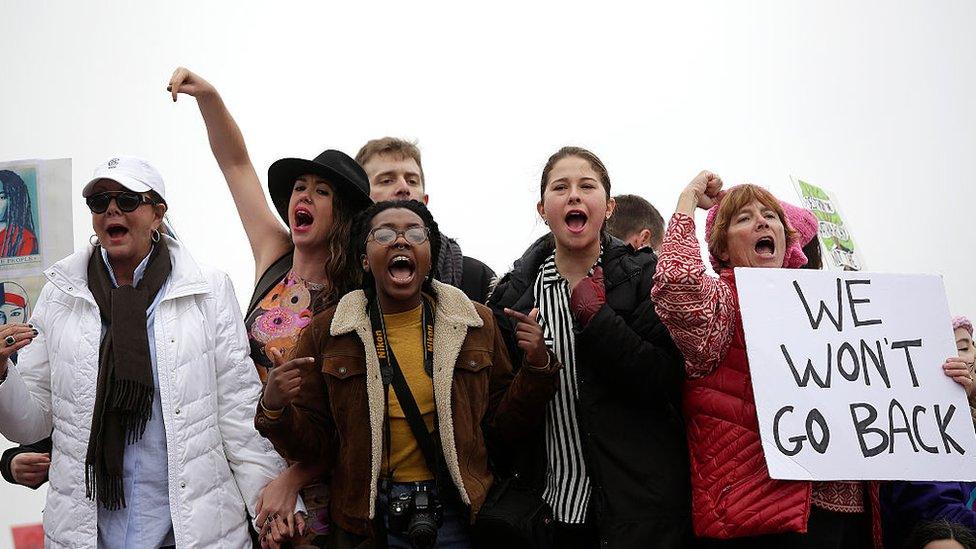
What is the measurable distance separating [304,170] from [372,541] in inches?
68.0

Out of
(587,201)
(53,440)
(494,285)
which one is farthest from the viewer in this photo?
(494,285)

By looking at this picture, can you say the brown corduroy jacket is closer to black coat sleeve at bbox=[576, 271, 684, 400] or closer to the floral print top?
black coat sleeve at bbox=[576, 271, 684, 400]

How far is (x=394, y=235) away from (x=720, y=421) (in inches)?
52.7

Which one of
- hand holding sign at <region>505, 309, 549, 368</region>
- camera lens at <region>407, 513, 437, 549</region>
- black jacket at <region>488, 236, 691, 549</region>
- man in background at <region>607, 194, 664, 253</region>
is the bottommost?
camera lens at <region>407, 513, 437, 549</region>

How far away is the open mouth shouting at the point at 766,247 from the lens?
3283mm

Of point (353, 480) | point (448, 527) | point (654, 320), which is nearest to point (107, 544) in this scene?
point (353, 480)

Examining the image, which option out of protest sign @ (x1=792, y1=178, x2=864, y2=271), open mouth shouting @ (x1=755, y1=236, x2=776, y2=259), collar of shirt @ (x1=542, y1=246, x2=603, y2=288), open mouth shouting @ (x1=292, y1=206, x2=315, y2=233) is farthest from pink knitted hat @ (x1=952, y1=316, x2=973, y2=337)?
open mouth shouting @ (x1=292, y1=206, x2=315, y2=233)

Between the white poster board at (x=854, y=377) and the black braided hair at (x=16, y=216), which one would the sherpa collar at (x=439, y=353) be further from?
the black braided hair at (x=16, y=216)

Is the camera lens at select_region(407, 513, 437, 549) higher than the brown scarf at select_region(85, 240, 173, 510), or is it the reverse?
the brown scarf at select_region(85, 240, 173, 510)

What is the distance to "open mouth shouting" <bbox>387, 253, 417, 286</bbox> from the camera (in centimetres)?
308

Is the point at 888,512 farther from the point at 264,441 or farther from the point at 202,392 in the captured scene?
the point at 202,392

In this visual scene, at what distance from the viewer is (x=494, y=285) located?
3707mm

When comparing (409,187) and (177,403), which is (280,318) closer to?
(177,403)

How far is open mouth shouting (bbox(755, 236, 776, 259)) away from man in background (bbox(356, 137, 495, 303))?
1.13 m
